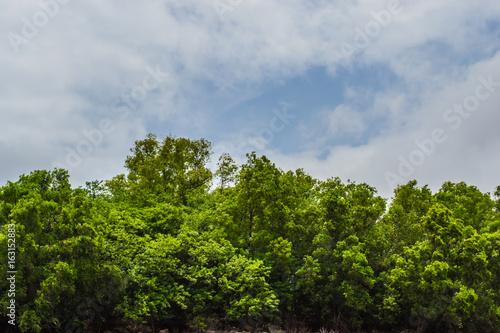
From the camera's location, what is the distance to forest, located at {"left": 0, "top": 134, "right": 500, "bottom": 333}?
20.0 m

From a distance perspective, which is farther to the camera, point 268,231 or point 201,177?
point 201,177

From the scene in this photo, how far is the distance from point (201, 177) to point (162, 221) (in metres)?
15.0

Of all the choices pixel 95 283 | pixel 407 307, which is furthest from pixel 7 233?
pixel 407 307

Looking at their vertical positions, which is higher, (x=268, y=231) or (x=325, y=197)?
(x=325, y=197)

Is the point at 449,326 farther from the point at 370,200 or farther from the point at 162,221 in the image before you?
the point at 162,221

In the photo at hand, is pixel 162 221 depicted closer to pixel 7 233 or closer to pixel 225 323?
pixel 225 323

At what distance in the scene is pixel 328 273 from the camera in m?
26.7

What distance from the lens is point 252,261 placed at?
23812 mm

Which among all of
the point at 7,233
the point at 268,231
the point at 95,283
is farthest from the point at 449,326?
the point at 7,233

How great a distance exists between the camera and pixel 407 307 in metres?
26.5

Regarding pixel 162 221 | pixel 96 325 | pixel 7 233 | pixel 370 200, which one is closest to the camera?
pixel 7 233

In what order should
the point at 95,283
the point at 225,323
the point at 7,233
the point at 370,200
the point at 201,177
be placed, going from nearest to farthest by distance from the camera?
the point at 7,233
the point at 95,283
the point at 225,323
the point at 370,200
the point at 201,177

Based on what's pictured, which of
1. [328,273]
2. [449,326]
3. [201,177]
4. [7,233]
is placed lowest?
[449,326]

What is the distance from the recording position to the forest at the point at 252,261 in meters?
20.0
